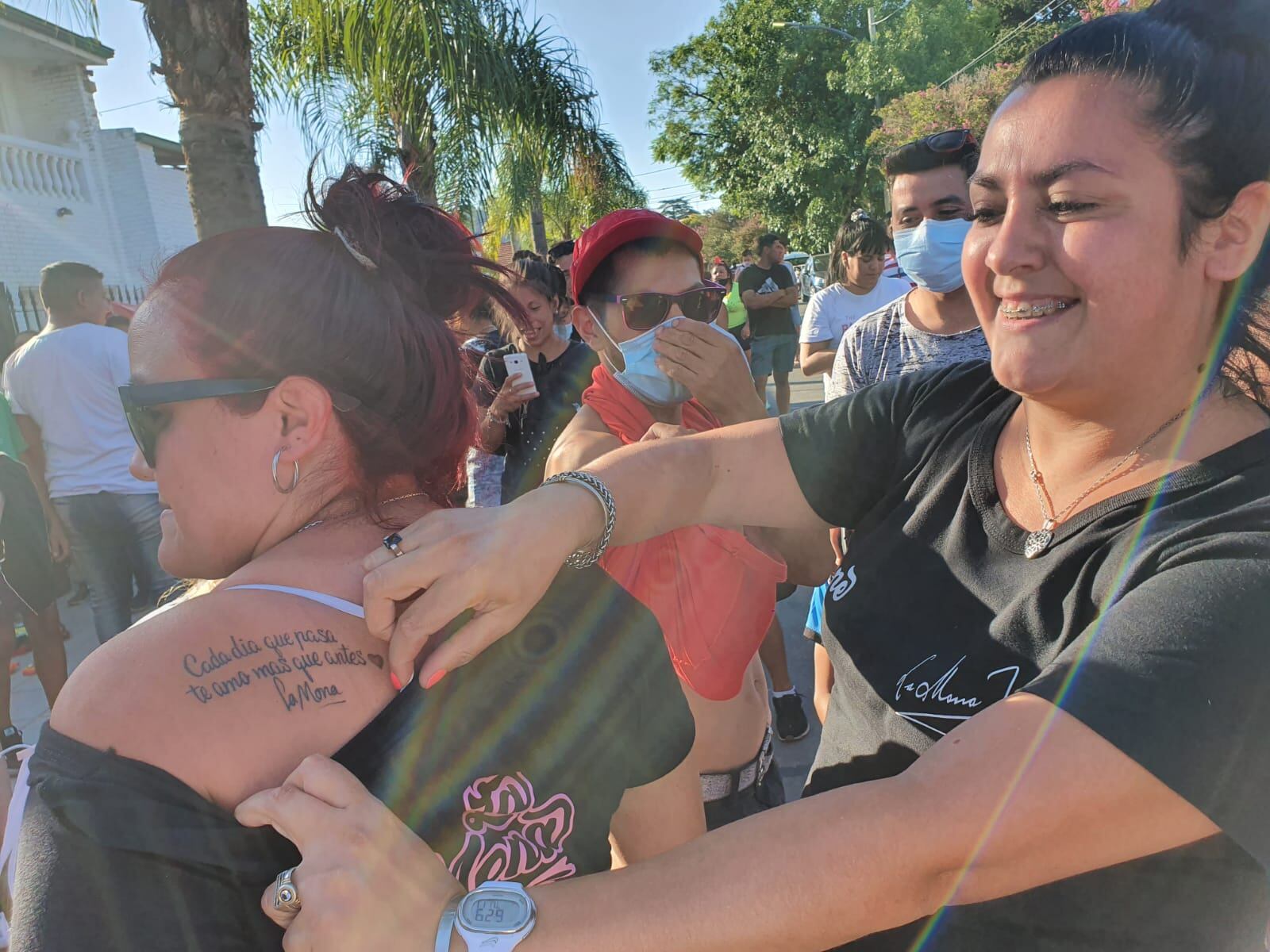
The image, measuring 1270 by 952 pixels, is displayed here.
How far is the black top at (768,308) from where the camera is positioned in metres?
8.47

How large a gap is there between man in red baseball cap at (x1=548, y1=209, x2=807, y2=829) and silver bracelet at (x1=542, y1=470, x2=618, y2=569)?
379mm

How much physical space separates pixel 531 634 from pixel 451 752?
20 centimetres

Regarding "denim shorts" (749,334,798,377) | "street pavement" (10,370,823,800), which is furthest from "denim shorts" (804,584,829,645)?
"denim shorts" (749,334,798,377)

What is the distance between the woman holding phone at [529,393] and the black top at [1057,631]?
206 cm

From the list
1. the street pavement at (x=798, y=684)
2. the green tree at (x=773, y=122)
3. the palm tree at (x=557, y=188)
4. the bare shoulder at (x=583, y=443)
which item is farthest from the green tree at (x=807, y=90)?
the bare shoulder at (x=583, y=443)

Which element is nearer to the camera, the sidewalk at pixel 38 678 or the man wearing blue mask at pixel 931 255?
the man wearing blue mask at pixel 931 255

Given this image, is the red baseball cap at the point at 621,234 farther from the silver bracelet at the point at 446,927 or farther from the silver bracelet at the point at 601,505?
the silver bracelet at the point at 446,927

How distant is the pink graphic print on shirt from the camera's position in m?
1.06

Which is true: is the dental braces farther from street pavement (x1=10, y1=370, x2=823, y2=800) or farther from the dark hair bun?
street pavement (x1=10, y1=370, x2=823, y2=800)

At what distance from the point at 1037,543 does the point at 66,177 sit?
14884 millimetres

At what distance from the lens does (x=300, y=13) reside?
6949 millimetres

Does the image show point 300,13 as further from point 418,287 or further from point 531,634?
point 531,634

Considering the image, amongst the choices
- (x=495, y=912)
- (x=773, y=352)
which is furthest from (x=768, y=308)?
(x=495, y=912)

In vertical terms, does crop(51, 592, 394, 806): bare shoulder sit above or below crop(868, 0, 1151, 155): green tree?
below
